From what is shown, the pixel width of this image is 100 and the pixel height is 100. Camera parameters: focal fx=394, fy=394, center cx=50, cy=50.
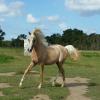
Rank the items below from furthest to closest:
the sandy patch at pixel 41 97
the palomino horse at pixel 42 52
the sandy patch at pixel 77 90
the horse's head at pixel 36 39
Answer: the palomino horse at pixel 42 52
the horse's head at pixel 36 39
the sandy patch at pixel 77 90
the sandy patch at pixel 41 97

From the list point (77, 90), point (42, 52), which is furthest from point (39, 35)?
point (77, 90)

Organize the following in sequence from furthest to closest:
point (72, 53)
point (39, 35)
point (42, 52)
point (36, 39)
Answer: point (72, 53), point (42, 52), point (39, 35), point (36, 39)

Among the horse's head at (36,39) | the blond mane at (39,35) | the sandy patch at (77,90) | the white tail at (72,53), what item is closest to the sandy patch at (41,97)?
the sandy patch at (77,90)

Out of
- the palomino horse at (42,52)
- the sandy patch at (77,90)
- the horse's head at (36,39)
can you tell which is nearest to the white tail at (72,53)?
the palomino horse at (42,52)

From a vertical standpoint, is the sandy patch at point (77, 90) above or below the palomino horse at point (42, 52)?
below

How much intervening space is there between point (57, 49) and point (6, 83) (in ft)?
8.27

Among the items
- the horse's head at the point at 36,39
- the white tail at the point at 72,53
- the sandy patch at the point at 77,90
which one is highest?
the horse's head at the point at 36,39

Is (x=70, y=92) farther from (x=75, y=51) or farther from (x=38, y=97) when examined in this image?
(x=75, y=51)

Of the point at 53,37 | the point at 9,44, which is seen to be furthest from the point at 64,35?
the point at 9,44

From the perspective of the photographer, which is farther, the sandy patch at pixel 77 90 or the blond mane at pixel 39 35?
the blond mane at pixel 39 35

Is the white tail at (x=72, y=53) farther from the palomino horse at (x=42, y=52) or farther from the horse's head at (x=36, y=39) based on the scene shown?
the horse's head at (x=36, y=39)

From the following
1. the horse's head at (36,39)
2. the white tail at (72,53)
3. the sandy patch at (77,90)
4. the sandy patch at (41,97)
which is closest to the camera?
the sandy patch at (41,97)

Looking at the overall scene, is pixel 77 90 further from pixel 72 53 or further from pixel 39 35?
pixel 39 35

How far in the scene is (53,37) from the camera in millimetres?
82125
